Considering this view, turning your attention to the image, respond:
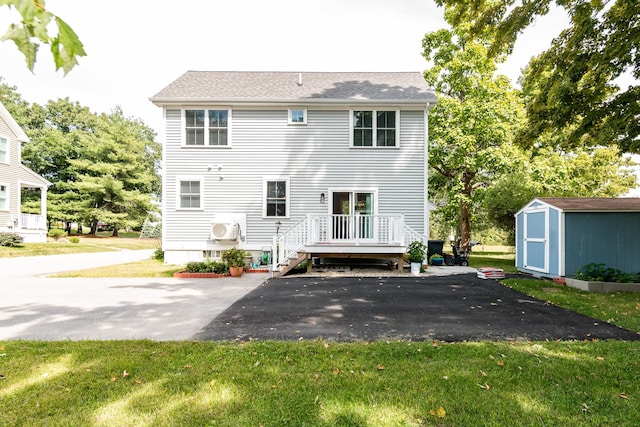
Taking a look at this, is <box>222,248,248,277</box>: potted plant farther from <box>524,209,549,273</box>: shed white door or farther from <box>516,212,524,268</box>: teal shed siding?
<box>516,212,524,268</box>: teal shed siding

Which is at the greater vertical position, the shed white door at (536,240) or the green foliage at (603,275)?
the shed white door at (536,240)

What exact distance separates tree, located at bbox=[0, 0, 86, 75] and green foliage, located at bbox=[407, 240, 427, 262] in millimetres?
10126

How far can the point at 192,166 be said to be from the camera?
1229cm

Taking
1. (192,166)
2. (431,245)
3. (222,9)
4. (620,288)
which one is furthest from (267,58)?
(620,288)

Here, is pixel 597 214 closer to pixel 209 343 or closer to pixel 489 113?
pixel 489 113

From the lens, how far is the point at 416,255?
10.3 m

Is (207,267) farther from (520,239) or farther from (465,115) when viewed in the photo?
(465,115)

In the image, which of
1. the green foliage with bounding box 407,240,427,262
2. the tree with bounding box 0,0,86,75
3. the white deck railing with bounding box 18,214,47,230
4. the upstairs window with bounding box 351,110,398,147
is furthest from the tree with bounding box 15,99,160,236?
the tree with bounding box 0,0,86,75

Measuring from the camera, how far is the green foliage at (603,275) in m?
7.68

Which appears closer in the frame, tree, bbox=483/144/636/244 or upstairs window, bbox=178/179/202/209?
upstairs window, bbox=178/179/202/209

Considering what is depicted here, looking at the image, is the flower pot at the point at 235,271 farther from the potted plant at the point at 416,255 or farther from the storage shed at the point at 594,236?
the storage shed at the point at 594,236

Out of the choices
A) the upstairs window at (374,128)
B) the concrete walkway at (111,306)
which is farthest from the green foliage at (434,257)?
the concrete walkway at (111,306)

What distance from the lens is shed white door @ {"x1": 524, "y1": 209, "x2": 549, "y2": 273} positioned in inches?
365

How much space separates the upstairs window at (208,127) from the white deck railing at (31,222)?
1590 cm
